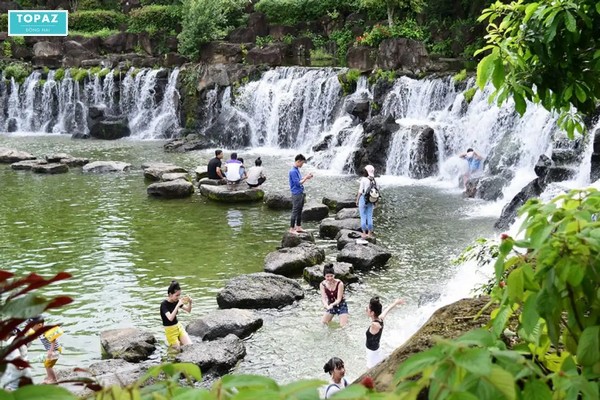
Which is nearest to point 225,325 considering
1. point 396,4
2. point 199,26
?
point 396,4

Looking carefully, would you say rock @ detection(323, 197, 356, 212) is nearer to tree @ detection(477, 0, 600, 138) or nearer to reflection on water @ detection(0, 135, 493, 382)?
reflection on water @ detection(0, 135, 493, 382)

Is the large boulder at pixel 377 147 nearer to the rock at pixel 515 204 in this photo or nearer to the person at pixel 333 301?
the rock at pixel 515 204

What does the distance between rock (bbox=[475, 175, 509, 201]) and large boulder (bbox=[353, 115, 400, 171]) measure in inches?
192

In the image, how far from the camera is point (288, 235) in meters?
14.7

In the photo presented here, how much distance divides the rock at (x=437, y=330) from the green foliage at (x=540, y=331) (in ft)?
4.98

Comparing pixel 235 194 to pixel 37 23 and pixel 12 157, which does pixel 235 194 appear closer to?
pixel 12 157

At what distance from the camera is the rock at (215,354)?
898cm

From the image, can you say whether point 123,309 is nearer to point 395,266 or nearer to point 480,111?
point 395,266

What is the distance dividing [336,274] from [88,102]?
91.9ft

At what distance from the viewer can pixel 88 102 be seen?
36.9 m

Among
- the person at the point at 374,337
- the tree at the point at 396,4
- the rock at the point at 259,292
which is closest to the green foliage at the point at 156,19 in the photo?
the tree at the point at 396,4

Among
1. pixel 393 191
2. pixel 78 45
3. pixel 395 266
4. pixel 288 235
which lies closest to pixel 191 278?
pixel 288 235

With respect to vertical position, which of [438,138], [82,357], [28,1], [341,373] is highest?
[28,1]

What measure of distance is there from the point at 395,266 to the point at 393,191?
24.4 feet
